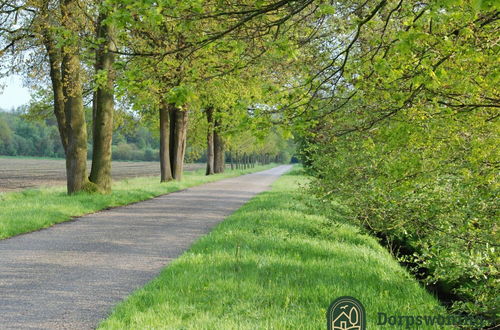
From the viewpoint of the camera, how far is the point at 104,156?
56.0 ft

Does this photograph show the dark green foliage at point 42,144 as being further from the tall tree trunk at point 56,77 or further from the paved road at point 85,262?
the paved road at point 85,262

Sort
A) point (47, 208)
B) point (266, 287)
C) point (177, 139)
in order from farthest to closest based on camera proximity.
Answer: point (177, 139) < point (47, 208) < point (266, 287)

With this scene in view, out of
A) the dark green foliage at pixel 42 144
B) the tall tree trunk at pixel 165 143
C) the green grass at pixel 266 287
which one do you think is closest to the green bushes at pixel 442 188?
the green grass at pixel 266 287

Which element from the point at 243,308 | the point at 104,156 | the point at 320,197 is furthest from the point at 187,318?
the point at 104,156

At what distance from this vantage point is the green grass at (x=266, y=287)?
16.0ft

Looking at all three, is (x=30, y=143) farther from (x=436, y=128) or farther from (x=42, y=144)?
(x=436, y=128)

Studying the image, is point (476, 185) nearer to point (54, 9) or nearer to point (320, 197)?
point (320, 197)

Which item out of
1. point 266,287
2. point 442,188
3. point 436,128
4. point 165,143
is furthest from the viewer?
point 165,143

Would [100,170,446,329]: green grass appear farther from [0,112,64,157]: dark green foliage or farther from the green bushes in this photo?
[0,112,64,157]: dark green foliage

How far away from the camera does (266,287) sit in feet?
19.9

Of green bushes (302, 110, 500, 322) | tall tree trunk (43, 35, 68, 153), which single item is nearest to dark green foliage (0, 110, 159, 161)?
tall tree trunk (43, 35, 68, 153)

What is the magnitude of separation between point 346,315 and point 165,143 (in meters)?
23.3

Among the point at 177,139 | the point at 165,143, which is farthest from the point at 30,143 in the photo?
the point at 165,143

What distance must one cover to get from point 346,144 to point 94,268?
5.47m
